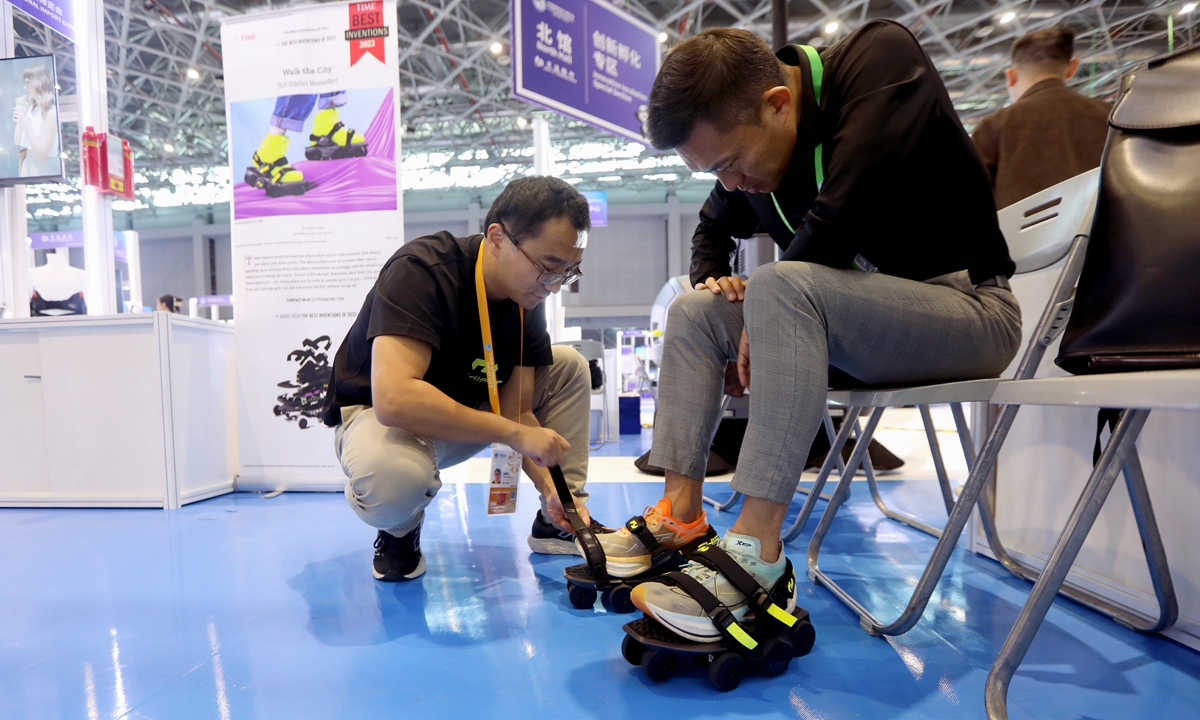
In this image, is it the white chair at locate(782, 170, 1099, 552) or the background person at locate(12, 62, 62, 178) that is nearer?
the white chair at locate(782, 170, 1099, 552)

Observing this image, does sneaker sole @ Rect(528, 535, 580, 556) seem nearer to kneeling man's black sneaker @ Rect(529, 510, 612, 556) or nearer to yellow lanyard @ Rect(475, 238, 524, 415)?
kneeling man's black sneaker @ Rect(529, 510, 612, 556)

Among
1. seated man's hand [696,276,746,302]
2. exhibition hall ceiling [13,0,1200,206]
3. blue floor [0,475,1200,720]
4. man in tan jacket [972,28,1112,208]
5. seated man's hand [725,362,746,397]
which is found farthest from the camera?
exhibition hall ceiling [13,0,1200,206]

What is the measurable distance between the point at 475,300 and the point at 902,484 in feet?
7.21

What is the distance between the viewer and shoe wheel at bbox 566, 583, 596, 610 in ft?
4.22

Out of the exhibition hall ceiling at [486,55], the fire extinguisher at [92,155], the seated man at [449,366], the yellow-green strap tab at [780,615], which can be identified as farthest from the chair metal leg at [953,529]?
the exhibition hall ceiling at [486,55]


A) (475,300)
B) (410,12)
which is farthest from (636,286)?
(475,300)

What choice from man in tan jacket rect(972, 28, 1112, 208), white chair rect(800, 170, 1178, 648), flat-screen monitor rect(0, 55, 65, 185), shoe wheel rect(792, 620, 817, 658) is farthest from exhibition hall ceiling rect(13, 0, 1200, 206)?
shoe wheel rect(792, 620, 817, 658)

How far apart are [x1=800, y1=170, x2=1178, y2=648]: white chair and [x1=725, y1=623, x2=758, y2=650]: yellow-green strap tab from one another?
11.6 inches

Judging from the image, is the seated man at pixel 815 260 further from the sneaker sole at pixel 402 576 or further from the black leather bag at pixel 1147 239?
the sneaker sole at pixel 402 576

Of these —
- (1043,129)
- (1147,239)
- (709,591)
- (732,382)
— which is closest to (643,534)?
(709,591)

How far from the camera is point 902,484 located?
277 cm

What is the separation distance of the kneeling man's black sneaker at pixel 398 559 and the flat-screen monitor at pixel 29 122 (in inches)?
124

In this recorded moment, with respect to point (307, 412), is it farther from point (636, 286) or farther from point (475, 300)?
point (636, 286)

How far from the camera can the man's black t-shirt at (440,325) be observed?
1.34 metres
